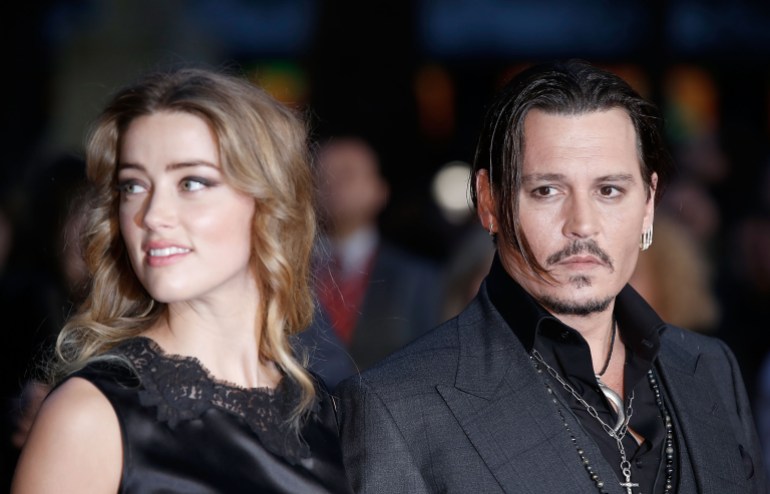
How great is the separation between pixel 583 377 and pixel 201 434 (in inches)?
43.7

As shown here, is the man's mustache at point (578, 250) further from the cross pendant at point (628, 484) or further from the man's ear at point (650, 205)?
the cross pendant at point (628, 484)

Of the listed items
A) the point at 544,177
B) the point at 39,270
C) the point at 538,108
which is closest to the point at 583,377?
the point at 544,177

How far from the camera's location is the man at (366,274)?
661cm

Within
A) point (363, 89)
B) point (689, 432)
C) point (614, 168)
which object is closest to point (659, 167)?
point (614, 168)

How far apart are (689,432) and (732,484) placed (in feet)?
0.63

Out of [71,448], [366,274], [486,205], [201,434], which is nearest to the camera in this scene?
[71,448]

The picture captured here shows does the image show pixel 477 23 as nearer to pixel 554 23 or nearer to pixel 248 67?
pixel 554 23

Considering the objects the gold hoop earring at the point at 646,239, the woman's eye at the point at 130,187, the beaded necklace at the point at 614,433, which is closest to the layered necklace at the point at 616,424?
the beaded necklace at the point at 614,433

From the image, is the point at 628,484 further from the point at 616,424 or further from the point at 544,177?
the point at 544,177

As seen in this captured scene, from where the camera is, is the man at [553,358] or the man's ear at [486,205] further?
the man's ear at [486,205]

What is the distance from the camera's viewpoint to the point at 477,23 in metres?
14.1

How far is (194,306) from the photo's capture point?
3.51m

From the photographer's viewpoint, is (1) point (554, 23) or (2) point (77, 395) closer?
(2) point (77, 395)

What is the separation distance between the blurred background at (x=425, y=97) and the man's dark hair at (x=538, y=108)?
216 mm
